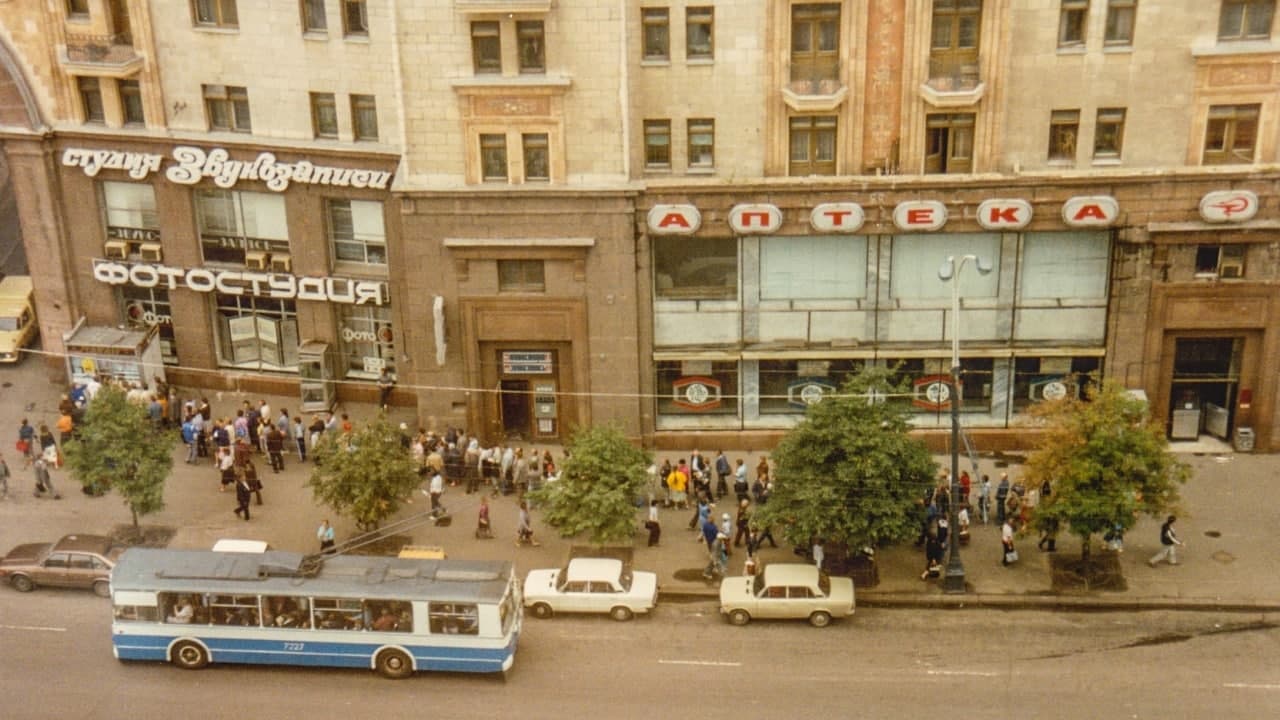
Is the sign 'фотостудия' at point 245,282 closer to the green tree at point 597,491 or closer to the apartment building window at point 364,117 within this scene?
the apartment building window at point 364,117

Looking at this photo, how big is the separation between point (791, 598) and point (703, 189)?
46.3 ft

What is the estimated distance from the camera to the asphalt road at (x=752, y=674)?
34281mm

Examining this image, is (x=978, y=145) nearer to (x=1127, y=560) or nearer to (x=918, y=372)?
(x=918, y=372)

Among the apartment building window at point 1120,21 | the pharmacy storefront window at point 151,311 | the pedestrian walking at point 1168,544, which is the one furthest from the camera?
the pharmacy storefront window at point 151,311

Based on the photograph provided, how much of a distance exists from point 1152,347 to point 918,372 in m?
7.59

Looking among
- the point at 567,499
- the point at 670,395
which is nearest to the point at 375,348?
the point at 670,395

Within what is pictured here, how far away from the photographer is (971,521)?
141 feet

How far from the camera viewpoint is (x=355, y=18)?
46.8 metres

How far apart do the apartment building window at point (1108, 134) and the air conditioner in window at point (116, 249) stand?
34.1m

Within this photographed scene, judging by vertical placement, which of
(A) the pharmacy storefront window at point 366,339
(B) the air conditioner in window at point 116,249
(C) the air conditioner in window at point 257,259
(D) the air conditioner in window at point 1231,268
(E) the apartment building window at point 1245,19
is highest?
(E) the apartment building window at point 1245,19

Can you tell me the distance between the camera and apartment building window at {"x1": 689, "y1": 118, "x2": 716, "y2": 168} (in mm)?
45188

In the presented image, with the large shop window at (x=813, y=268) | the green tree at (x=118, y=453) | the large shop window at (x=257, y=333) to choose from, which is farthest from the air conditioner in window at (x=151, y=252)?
the large shop window at (x=813, y=268)

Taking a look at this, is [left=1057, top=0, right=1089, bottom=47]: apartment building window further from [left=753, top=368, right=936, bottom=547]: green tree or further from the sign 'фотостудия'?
the sign 'фотостудия'

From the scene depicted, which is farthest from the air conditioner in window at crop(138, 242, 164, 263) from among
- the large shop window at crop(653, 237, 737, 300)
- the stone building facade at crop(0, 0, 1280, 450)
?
the large shop window at crop(653, 237, 737, 300)
